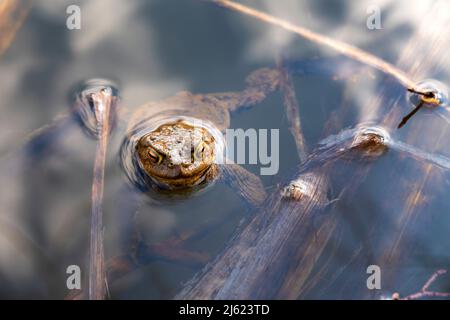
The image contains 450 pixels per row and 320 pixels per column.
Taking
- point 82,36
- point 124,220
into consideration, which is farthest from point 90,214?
point 82,36

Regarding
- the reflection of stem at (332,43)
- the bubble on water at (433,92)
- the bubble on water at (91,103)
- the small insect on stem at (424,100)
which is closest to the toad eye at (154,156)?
the bubble on water at (91,103)

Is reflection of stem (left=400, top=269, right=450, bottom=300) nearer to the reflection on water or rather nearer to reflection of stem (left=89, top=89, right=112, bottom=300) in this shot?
the reflection on water

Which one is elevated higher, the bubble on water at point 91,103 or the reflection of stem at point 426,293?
the bubble on water at point 91,103

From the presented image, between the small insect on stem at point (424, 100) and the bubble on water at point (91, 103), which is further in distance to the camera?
the bubble on water at point (91, 103)

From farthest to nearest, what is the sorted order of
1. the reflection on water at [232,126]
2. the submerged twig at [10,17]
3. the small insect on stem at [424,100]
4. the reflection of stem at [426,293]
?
the submerged twig at [10,17] < the small insect on stem at [424,100] < the reflection on water at [232,126] < the reflection of stem at [426,293]

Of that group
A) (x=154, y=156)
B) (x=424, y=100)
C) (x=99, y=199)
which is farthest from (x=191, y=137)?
(x=424, y=100)

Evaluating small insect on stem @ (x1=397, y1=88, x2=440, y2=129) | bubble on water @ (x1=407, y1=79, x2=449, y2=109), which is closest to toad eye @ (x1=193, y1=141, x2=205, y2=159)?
small insect on stem @ (x1=397, y1=88, x2=440, y2=129)

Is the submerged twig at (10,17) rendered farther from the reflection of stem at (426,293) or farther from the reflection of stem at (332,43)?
the reflection of stem at (426,293)
